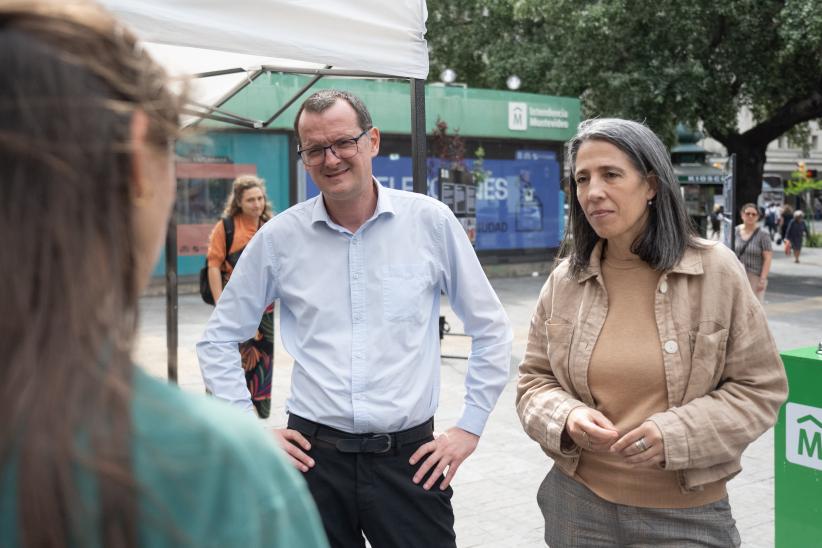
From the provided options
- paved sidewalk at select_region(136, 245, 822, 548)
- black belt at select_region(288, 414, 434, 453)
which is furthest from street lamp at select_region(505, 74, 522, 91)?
black belt at select_region(288, 414, 434, 453)

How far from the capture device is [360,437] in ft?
8.48

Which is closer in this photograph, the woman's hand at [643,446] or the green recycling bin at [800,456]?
the woman's hand at [643,446]

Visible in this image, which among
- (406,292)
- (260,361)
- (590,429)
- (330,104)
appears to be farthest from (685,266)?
(260,361)

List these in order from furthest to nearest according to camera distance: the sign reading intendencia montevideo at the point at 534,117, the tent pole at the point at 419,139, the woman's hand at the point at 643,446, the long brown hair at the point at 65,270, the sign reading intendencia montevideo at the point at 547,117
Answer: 1. the sign reading intendencia montevideo at the point at 547,117
2. the sign reading intendencia montevideo at the point at 534,117
3. the tent pole at the point at 419,139
4. the woman's hand at the point at 643,446
5. the long brown hair at the point at 65,270

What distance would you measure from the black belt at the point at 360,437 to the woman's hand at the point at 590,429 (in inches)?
20.8

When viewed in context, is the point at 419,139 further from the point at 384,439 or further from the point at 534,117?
the point at 534,117

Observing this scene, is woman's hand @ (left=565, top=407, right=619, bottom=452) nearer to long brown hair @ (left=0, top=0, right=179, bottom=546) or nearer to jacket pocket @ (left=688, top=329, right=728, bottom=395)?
jacket pocket @ (left=688, top=329, right=728, bottom=395)

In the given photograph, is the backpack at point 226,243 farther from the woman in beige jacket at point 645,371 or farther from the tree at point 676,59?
the tree at point 676,59

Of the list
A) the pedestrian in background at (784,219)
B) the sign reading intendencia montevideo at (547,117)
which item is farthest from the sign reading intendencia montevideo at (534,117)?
Answer: the pedestrian in background at (784,219)

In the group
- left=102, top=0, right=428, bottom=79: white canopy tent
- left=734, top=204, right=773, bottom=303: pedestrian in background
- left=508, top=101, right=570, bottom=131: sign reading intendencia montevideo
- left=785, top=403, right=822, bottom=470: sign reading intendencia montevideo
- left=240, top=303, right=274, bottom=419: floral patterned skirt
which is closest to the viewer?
left=102, top=0, right=428, bottom=79: white canopy tent

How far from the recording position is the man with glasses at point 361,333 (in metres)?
2.59

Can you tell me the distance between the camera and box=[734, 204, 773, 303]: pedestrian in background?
10.9m

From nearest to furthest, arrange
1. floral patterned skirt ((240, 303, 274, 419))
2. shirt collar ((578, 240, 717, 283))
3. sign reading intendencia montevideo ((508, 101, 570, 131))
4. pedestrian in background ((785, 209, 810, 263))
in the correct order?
shirt collar ((578, 240, 717, 283))
floral patterned skirt ((240, 303, 274, 419))
sign reading intendencia montevideo ((508, 101, 570, 131))
pedestrian in background ((785, 209, 810, 263))

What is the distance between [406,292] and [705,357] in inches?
35.7
